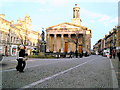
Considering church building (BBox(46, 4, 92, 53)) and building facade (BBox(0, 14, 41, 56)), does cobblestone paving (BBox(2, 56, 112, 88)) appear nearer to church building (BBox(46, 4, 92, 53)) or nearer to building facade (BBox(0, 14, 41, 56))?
building facade (BBox(0, 14, 41, 56))

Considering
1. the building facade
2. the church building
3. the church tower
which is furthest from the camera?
the church tower

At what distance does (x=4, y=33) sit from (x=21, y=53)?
5094cm

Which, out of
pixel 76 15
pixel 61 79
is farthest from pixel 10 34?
pixel 61 79

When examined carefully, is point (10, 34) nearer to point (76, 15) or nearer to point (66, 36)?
point (66, 36)

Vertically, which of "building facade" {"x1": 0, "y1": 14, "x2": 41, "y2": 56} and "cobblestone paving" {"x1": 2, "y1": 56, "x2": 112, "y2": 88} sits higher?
"building facade" {"x1": 0, "y1": 14, "x2": 41, "y2": 56}

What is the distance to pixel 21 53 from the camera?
34.0 feet

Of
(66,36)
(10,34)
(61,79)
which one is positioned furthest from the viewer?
(66,36)

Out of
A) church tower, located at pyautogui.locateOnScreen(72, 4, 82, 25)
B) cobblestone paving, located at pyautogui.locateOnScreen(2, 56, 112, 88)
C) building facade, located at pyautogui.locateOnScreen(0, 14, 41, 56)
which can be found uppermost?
church tower, located at pyautogui.locateOnScreen(72, 4, 82, 25)

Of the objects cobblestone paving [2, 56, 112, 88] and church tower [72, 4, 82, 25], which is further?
church tower [72, 4, 82, 25]

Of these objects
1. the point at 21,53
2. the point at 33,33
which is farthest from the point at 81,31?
the point at 21,53

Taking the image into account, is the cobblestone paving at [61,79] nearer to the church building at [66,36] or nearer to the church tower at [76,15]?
the church building at [66,36]

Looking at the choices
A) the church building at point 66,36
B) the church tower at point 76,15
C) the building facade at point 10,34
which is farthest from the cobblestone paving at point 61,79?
the church tower at point 76,15

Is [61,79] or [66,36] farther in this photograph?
[66,36]

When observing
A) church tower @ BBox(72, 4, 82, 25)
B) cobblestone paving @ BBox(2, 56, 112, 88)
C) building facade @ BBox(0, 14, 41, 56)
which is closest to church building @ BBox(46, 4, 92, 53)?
church tower @ BBox(72, 4, 82, 25)
